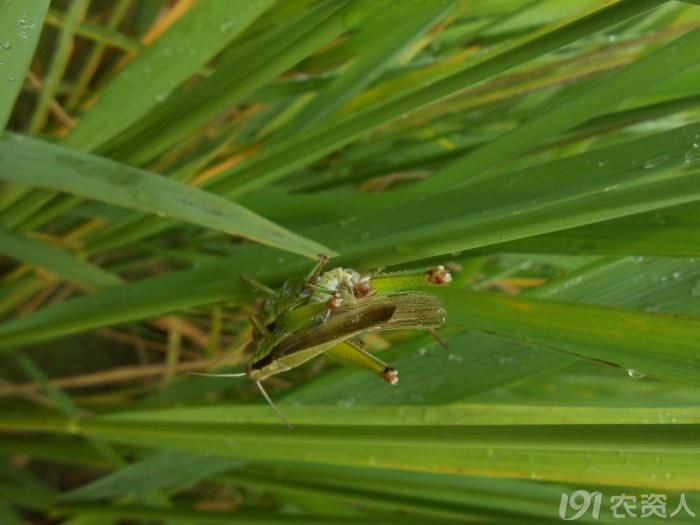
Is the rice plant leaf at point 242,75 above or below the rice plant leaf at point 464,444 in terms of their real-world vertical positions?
above

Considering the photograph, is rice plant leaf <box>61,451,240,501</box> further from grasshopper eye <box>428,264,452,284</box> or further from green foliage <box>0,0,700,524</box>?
grasshopper eye <box>428,264,452,284</box>

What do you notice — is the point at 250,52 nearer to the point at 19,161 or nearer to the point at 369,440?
the point at 19,161

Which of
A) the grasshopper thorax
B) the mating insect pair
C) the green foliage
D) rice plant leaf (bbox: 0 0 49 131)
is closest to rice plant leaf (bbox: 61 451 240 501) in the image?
the green foliage

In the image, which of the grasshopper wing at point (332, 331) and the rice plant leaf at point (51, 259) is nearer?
the grasshopper wing at point (332, 331)

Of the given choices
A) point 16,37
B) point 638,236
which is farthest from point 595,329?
point 16,37

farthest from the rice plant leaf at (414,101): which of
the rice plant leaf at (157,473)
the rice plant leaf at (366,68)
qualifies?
the rice plant leaf at (157,473)

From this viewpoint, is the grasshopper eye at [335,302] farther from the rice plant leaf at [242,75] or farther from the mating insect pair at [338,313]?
the rice plant leaf at [242,75]

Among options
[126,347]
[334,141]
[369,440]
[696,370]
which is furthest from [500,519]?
[126,347]

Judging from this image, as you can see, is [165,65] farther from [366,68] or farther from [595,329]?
[595,329]
